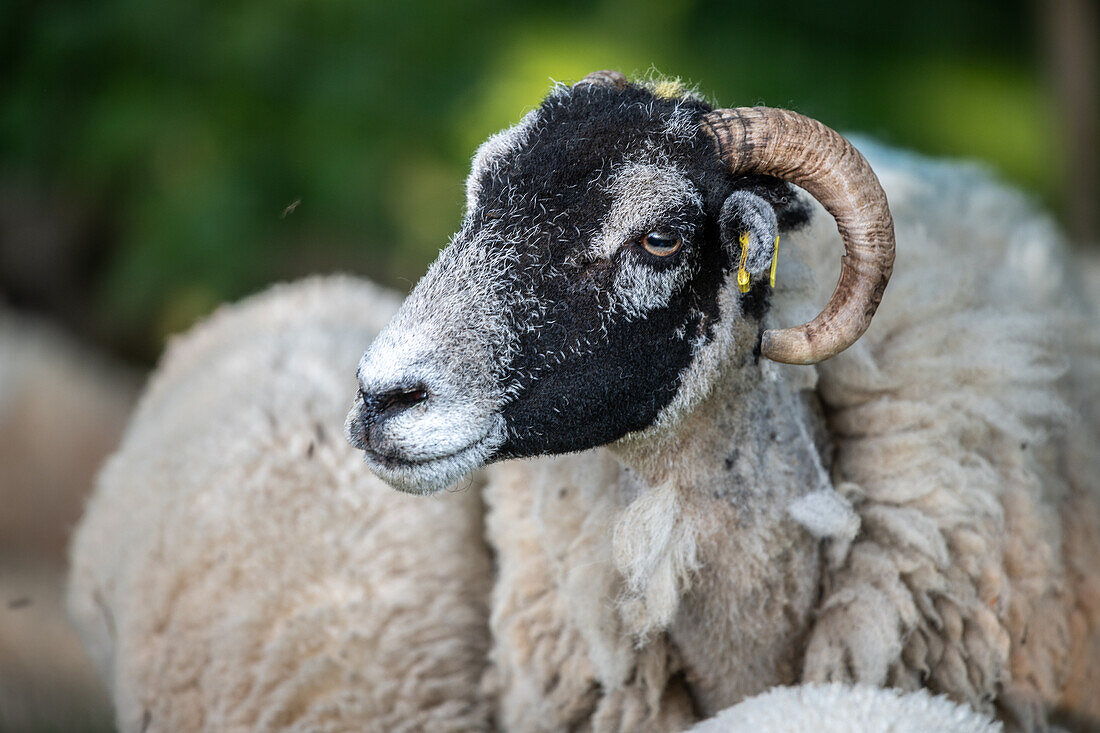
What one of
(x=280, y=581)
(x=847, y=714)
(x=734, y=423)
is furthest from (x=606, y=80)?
(x=280, y=581)

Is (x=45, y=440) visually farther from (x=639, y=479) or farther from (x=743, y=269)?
(x=743, y=269)

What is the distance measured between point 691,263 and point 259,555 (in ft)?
5.66

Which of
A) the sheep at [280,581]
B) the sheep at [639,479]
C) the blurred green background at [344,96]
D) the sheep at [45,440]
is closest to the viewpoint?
the sheep at [639,479]

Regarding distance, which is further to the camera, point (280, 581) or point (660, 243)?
point (280, 581)

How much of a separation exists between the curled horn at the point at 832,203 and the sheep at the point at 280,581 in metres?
1.47

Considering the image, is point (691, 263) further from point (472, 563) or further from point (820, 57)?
point (820, 57)

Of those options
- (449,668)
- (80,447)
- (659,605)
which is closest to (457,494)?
(449,668)

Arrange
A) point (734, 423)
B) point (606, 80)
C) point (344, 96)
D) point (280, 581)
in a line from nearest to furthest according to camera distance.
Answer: point (734, 423)
point (606, 80)
point (280, 581)
point (344, 96)

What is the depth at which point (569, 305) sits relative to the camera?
2.01 metres

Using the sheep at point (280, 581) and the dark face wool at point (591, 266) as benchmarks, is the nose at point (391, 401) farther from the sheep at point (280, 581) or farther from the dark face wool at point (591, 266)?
the sheep at point (280, 581)

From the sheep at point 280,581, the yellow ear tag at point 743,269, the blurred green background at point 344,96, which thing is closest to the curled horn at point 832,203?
the yellow ear tag at point 743,269

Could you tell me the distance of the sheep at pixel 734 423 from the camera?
6.58 ft

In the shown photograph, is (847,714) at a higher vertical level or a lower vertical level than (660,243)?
lower

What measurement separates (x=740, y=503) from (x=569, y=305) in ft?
2.12
